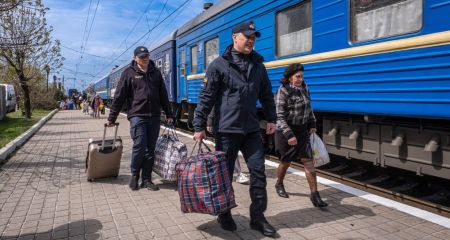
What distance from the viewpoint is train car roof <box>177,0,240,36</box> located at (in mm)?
8735

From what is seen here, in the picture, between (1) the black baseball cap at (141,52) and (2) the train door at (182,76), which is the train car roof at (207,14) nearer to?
(2) the train door at (182,76)

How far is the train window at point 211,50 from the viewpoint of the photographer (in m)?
9.56

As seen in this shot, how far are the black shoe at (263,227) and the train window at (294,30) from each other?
10.7 feet

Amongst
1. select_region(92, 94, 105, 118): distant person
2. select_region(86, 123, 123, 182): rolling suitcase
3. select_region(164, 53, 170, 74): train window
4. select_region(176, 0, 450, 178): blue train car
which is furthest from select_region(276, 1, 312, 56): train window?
select_region(92, 94, 105, 118): distant person

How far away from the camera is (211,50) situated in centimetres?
995

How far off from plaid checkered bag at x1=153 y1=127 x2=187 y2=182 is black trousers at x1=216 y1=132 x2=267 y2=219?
1607 mm

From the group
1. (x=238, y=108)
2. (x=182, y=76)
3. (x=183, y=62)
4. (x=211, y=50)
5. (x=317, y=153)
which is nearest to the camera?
(x=238, y=108)

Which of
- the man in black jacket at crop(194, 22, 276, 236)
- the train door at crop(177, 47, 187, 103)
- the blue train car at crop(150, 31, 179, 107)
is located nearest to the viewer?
the man in black jacket at crop(194, 22, 276, 236)

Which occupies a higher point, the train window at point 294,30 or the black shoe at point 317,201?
the train window at point 294,30

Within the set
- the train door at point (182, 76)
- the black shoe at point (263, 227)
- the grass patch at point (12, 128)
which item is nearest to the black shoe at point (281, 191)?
the black shoe at point (263, 227)

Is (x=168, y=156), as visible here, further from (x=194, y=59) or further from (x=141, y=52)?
(x=194, y=59)

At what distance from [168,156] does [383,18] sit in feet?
10.2

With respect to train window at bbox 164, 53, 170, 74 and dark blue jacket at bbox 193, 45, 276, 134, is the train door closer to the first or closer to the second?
train window at bbox 164, 53, 170, 74

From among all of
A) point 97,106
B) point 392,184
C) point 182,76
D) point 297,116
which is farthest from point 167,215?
point 97,106
